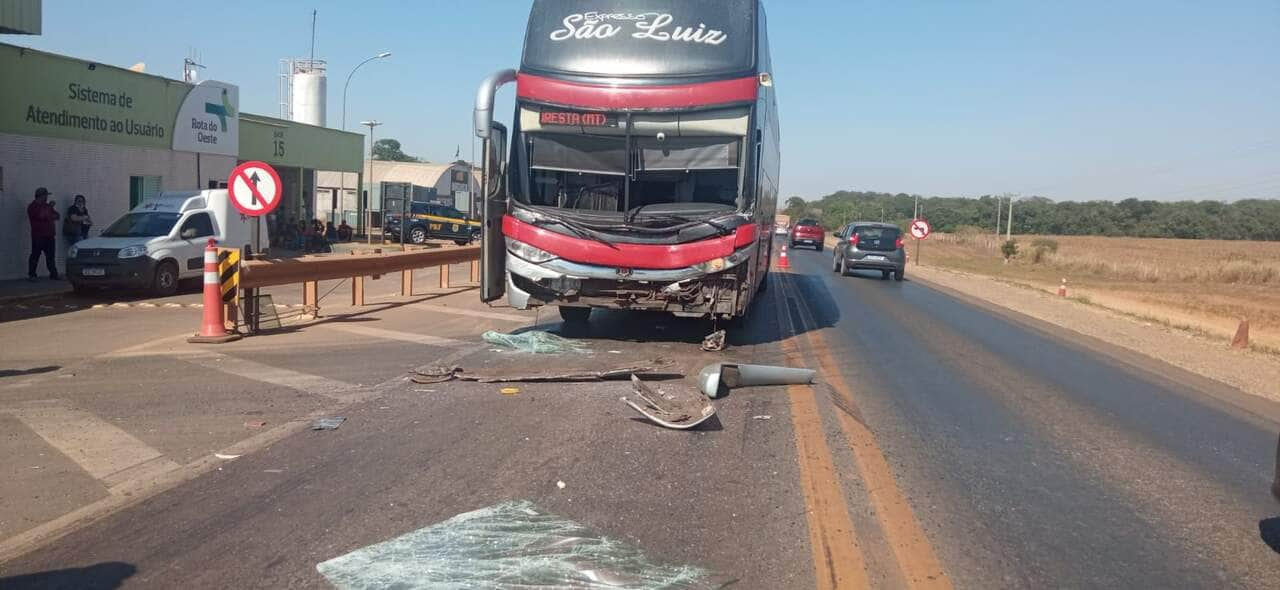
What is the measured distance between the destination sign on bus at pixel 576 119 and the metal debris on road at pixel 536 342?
2540 millimetres

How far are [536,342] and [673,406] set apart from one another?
391 centimetres

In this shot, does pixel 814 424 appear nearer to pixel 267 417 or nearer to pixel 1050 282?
pixel 267 417

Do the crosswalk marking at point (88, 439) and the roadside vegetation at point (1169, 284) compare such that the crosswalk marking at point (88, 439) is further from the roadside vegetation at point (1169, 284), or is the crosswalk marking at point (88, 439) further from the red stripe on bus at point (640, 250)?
the roadside vegetation at point (1169, 284)

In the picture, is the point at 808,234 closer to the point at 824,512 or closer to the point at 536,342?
the point at 536,342

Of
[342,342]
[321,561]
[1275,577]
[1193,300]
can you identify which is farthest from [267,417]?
[1193,300]

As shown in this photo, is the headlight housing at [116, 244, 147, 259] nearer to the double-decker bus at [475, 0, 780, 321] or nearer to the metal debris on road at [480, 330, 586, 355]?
the metal debris on road at [480, 330, 586, 355]

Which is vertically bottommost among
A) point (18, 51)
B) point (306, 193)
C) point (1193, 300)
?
point (1193, 300)

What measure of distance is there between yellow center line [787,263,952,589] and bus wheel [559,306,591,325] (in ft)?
17.4

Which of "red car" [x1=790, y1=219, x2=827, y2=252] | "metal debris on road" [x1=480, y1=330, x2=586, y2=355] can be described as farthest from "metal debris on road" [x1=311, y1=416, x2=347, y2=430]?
"red car" [x1=790, y1=219, x2=827, y2=252]

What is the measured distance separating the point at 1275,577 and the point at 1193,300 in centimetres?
3338

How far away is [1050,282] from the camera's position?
136 feet

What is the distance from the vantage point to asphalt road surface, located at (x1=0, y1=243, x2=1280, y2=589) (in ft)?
15.4

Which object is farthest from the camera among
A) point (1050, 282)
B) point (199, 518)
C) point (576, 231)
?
point (1050, 282)

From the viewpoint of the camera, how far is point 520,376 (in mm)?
9227
